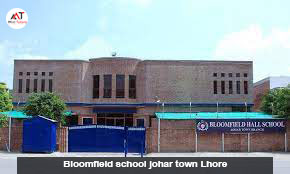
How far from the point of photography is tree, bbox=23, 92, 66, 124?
32.5 metres

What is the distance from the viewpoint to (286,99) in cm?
3003

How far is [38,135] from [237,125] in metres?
13.6

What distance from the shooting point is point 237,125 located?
2962 centimetres

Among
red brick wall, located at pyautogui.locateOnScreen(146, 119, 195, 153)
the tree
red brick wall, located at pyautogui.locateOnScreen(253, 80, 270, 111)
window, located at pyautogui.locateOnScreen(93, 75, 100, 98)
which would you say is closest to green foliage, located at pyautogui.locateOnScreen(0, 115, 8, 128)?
the tree

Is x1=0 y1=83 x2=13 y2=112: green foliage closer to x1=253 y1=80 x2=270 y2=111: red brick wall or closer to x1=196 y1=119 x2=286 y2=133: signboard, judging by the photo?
x1=196 y1=119 x2=286 y2=133: signboard

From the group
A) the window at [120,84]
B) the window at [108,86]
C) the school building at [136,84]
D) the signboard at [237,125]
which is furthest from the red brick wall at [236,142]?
the window at [108,86]

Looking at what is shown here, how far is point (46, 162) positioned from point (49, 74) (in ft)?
111

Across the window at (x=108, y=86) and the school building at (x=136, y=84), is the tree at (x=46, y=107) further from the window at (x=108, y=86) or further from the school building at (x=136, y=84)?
the window at (x=108, y=86)

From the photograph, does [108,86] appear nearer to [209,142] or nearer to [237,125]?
[209,142]

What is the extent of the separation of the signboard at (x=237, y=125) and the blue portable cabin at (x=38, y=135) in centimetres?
1014

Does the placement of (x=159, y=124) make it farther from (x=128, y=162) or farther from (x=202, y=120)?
(x=128, y=162)

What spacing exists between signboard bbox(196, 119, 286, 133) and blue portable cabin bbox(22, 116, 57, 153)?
10.1 meters
